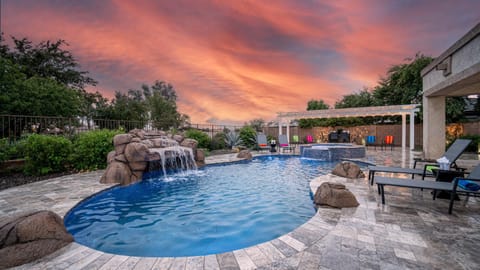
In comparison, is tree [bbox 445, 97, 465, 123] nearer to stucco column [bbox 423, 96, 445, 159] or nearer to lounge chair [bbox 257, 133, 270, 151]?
stucco column [bbox 423, 96, 445, 159]

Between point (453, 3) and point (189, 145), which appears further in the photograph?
point (189, 145)

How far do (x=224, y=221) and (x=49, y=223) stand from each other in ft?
7.49

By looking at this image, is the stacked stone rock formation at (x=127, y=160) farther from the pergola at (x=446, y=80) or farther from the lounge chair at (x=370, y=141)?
the lounge chair at (x=370, y=141)

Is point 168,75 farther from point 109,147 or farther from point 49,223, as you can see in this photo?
point 49,223

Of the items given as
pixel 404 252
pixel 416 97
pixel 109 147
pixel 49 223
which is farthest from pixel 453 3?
pixel 109 147

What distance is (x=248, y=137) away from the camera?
14773 mm

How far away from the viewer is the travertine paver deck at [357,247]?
75.5 inches

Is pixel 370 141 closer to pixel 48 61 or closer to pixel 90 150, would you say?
pixel 90 150

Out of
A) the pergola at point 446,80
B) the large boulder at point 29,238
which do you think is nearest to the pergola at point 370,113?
the pergola at point 446,80

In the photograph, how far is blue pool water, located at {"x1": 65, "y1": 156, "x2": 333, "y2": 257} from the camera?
→ 2727 millimetres

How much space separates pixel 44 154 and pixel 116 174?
2885 mm

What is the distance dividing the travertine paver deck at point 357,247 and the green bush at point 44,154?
10.8ft

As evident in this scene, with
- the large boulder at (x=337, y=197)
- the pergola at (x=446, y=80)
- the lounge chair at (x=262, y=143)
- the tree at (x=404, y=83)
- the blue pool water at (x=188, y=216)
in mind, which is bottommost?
the blue pool water at (x=188, y=216)

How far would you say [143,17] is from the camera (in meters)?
8.17
